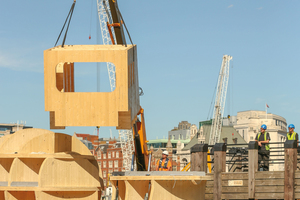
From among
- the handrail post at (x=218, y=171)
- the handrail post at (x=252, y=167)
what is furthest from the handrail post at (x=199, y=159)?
the handrail post at (x=252, y=167)

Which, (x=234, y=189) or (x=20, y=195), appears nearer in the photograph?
(x=20, y=195)

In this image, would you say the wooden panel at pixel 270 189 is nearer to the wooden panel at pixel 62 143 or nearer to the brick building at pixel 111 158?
the wooden panel at pixel 62 143

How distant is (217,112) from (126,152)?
2423 cm

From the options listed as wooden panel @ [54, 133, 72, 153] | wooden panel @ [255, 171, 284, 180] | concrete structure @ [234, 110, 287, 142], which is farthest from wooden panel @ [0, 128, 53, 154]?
concrete structure @ [234, 110, 287, 142]

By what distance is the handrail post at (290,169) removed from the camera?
59.7 feet

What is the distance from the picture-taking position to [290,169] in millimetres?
18266

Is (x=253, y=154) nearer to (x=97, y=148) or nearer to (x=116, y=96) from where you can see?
(x=116, y=96)

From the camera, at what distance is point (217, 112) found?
4633 inches

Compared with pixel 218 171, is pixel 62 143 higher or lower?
higher

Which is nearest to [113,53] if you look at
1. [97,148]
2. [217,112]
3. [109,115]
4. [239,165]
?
[109,115]

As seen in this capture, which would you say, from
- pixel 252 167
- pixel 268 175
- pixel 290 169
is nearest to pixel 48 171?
pixel 252 167

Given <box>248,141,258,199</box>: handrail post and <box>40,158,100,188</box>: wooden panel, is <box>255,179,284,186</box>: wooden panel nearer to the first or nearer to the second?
<box>248,141,258,199</box>: handrail post

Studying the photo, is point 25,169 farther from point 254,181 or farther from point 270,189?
point 270,189

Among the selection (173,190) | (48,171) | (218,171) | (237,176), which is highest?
(48,171)
